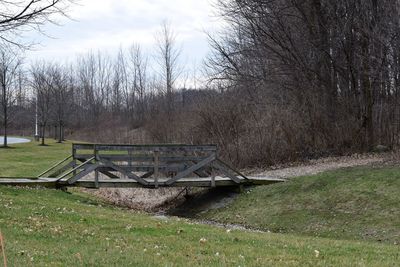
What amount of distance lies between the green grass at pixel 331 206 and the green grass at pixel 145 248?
4516 millimetres

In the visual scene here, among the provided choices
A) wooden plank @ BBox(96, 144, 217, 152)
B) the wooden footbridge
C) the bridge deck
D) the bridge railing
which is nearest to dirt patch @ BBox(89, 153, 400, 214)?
the bridge deck

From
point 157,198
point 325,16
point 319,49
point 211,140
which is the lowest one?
point 157,198

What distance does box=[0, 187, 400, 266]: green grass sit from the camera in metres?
6.61

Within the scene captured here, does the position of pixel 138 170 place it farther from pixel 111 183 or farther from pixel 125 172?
pixel 111 183

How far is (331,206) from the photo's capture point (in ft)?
50.4

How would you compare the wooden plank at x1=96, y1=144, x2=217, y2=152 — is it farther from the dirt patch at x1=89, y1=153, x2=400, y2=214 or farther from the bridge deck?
the dirt patch at x1=89, y1=153, x2=400, y2=214

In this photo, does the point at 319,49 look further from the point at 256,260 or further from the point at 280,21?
the point at 256,260

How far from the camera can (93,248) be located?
24.1 feet

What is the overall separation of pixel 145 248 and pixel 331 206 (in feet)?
30.0

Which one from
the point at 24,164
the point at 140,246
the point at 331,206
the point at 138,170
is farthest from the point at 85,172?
the point at 24,164

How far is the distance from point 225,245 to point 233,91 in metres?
24.6

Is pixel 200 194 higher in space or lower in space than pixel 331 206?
lower

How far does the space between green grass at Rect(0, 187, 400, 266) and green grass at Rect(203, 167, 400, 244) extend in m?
4.52

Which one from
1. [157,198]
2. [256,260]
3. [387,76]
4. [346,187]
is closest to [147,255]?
[256,260]
